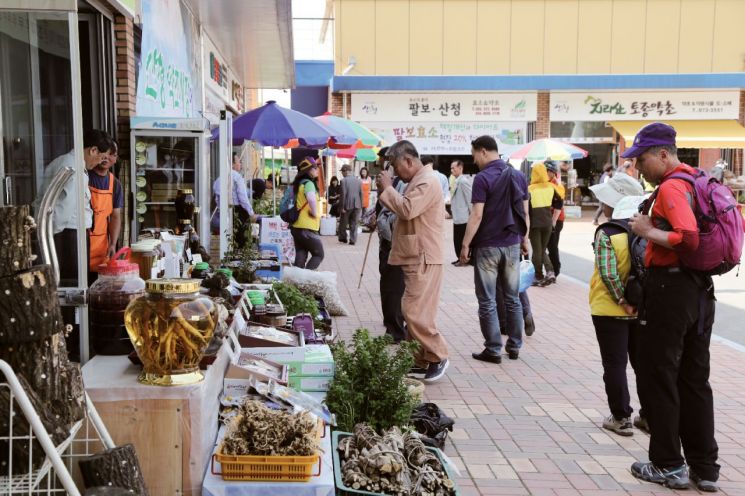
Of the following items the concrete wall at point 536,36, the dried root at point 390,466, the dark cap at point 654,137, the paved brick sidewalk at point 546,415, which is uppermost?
the concrete wall at point 536,36

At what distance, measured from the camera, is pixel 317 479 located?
3219mm

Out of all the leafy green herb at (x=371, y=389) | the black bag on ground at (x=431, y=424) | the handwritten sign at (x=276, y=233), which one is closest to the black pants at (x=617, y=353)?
the black bag on ground at (x=431, y=424)

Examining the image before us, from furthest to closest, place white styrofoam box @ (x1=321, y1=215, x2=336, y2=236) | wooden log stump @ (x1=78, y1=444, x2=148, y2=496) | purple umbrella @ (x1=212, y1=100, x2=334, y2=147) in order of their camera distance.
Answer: white styrofoam box @ (x1=321, y1=215, x2=336, y2=236)
purple umbrella @ (x1=212, y1=100, x2=334, y2=147)
wooden log stump @ (x1=78, y1=444, x2=148, y2=496)

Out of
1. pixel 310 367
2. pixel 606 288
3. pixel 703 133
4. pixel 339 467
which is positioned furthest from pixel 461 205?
pixel 703 133

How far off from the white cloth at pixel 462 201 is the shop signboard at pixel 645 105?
52.0ft

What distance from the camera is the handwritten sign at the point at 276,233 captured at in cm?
1048

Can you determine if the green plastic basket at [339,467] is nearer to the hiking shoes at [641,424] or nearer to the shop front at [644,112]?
the hiking shoes at [641,424]

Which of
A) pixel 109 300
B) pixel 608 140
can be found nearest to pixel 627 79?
pixel 608 140

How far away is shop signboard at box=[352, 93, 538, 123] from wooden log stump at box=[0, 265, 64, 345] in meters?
24.7

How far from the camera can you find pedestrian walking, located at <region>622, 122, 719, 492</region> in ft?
12.8

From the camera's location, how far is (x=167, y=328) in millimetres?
3064

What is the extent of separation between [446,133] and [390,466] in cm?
2443

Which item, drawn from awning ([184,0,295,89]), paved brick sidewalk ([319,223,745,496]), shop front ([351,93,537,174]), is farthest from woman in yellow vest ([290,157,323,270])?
shop front ([351,93,537,174])

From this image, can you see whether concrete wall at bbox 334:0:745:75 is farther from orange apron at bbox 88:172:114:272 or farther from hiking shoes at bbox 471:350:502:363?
orange apron at bbox 88:172:114:272
